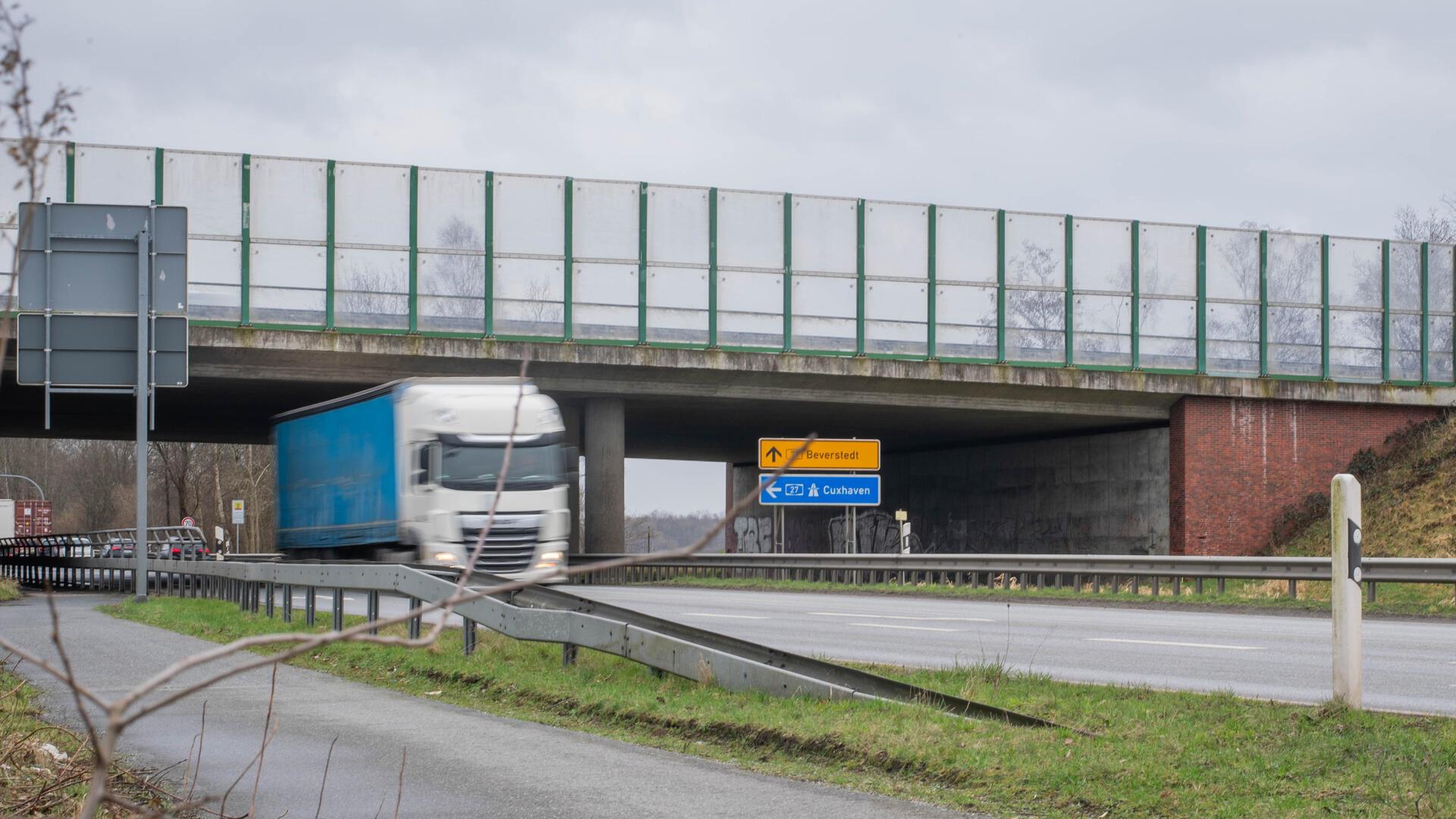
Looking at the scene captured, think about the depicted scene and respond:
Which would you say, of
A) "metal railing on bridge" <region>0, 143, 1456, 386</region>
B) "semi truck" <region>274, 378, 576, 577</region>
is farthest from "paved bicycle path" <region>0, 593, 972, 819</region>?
"metal railing on bridge" <region>0, 143, 1456, 386</region>

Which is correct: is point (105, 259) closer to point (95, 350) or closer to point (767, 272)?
point (95, 350)

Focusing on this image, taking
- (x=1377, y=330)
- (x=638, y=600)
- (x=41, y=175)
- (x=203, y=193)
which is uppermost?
(x=203, y=193)

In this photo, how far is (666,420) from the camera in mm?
41062

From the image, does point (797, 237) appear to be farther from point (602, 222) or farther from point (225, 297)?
point (225, 297)

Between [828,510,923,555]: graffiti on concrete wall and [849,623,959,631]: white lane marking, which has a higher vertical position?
[849,623,959,631]: white lane marking

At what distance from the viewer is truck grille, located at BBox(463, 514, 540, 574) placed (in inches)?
913

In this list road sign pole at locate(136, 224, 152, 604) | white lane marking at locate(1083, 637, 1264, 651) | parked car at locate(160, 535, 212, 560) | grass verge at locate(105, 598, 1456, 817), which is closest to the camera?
grass verge at locate(105, 598, 1456, 817)

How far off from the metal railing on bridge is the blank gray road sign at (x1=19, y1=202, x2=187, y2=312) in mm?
7679

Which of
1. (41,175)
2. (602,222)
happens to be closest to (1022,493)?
(602,222)

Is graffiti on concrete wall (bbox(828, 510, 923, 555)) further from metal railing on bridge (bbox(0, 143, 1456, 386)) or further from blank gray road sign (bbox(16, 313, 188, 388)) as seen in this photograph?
blank gray road sign (bbox(16, 313, 188, 388))

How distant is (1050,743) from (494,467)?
54.0 ft

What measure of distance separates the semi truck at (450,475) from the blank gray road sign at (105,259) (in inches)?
143

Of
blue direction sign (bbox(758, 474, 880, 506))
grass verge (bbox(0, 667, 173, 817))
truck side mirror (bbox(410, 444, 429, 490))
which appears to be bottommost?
grass verge (bbox(0, 667, 173, 817))

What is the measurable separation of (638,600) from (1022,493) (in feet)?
64.8
